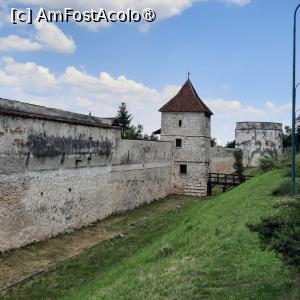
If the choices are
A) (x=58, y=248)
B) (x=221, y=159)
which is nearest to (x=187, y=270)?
(x=58, y=248)

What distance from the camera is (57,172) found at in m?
18.3

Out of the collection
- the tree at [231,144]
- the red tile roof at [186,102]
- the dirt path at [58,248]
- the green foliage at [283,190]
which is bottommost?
the dirt path at [58,248]

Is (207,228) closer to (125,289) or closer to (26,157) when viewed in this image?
(125,289)

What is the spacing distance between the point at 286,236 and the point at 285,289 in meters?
1.21

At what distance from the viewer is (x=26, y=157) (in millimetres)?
16109

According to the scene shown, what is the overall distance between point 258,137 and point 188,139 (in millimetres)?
29532

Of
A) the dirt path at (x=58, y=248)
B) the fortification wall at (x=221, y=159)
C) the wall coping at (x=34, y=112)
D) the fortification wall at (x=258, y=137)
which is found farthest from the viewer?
the fortification wall at (x=258, y=137)

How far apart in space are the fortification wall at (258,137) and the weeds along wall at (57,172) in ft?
119

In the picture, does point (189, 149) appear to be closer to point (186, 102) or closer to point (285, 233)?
point (186, 102)

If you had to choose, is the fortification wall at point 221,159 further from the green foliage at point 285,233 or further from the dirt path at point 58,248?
the green foliage at point 285,233

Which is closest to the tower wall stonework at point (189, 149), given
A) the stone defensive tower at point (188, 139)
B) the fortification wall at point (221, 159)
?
the stone defensive tower at point (188, 139)

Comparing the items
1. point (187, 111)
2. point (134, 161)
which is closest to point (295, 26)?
point (134, 161)

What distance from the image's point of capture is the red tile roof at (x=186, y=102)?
33.6 metres

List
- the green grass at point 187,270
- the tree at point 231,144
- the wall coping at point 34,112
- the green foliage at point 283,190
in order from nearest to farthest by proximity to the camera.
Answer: the green grass at point 187,270 < the wall coping at point 34,112 < the green foliage at point 283,190 < the tree at point 231,144
